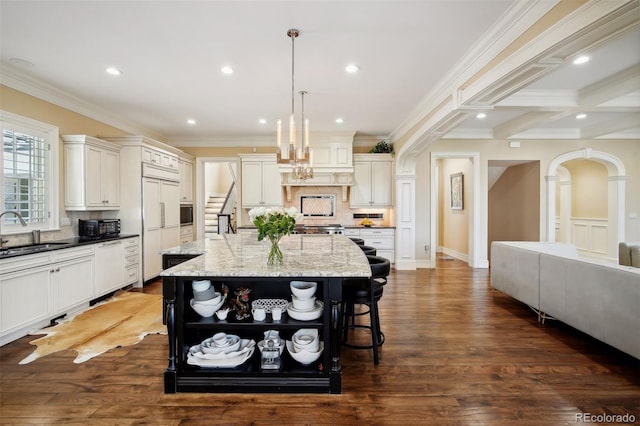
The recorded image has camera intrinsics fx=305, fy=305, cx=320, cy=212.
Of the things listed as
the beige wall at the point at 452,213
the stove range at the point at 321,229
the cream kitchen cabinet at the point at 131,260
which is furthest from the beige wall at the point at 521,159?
the cream kitchen cabinet at the point at 131,260

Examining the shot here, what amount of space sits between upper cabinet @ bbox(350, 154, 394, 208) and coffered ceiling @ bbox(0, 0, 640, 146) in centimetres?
151

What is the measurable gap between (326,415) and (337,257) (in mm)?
1144

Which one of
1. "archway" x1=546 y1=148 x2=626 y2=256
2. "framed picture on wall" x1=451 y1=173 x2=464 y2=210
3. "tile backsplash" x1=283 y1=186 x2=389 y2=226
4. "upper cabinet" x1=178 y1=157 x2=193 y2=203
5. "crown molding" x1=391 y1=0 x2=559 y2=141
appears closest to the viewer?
"crown molding" x1=391 y1=0 x2=559 y2=141

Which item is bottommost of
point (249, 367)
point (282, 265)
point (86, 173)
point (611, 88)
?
point (249, 367)

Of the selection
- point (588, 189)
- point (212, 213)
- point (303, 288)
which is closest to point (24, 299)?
point (303, 288)

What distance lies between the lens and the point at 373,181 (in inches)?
270

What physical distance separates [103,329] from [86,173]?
2270 mm

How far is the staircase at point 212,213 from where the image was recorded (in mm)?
9438

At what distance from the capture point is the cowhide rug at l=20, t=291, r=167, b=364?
9.32ft

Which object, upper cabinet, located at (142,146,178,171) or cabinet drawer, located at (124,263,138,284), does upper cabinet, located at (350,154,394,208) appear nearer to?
upper cabinet, located at (142,146,178,171)

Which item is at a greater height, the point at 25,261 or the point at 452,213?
the point at 452,213

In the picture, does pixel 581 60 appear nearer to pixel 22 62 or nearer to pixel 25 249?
pixel 22 62

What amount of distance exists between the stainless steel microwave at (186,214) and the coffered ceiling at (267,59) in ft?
6.53

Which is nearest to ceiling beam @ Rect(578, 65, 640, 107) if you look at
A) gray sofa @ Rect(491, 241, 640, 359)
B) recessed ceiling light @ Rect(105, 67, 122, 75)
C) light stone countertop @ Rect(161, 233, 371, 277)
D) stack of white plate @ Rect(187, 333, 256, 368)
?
gray sofa @ Rect(491, 241, 640, 359)
